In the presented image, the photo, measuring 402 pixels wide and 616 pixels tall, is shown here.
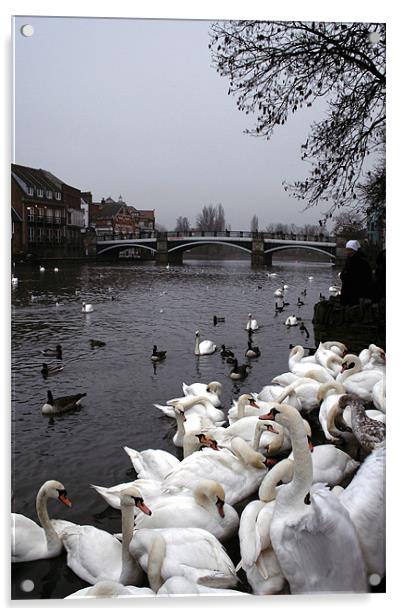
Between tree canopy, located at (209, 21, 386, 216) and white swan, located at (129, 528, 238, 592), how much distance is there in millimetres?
2061

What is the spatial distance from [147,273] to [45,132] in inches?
59.0

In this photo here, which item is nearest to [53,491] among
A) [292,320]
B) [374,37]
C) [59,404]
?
[59,404]

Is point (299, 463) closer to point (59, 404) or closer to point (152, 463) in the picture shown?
point (152, 463)

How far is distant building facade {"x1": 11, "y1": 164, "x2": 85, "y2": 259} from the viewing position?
3.03 metres

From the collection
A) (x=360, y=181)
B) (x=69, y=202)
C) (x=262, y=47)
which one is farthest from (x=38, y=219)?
(x=360, y=181)

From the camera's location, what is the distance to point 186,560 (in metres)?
2.57

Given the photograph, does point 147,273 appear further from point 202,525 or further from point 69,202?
point 202,525

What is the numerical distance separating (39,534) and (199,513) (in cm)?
84

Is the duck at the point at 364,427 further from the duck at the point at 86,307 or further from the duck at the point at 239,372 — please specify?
the duck at the point at 86,307

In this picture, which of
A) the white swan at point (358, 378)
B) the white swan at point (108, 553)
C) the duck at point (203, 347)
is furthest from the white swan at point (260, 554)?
the duck at point (203, 347)

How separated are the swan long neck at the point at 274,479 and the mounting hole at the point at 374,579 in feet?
1.93

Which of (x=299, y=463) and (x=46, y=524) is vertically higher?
(x=299, y=463)

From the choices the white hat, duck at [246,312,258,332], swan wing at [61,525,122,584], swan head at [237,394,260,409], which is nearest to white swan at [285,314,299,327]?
duck at [246,312,258,332]

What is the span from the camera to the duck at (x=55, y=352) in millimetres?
3887
